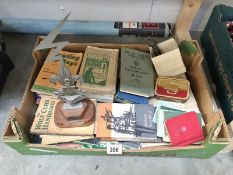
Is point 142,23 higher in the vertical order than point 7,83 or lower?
higher

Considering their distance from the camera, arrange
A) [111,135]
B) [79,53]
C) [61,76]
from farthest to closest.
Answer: [79,53]
[111,135]
[61,76]

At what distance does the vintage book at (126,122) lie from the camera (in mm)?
816

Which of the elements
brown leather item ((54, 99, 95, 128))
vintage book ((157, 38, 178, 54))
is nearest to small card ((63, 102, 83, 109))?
brown leather item ((54, 99, 95, 128))

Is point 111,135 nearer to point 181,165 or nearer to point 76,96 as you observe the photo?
point 76,96

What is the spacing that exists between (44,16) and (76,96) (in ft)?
2.23

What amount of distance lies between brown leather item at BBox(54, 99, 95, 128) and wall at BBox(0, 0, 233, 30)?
0.59 m

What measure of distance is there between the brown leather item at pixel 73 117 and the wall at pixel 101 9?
23.2 inches

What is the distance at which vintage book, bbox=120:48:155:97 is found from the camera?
908mm

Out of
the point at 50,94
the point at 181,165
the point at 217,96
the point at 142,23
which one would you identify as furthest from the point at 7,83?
the point at 217,96

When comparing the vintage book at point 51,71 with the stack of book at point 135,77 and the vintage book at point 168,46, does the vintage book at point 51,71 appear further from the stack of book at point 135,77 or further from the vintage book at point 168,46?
the vintage book at point 168,46

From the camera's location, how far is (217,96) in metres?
1.06

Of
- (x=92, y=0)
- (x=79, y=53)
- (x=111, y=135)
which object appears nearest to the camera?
(x=111, y=135)

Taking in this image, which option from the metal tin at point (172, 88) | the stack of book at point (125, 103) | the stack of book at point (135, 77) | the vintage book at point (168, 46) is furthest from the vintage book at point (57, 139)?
the vintage book at point (168, 46)

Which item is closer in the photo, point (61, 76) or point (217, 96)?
point (61, 76)
